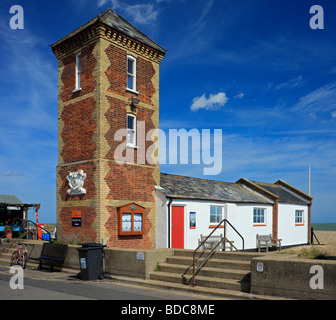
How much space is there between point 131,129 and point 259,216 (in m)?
12.8

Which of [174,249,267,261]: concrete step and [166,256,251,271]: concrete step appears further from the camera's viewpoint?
[174,249,267,261]: concrete step

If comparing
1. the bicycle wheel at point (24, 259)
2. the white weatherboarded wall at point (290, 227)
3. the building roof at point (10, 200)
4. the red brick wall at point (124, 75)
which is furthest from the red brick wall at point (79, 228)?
the white weatherboarded wall at point (290, 227)

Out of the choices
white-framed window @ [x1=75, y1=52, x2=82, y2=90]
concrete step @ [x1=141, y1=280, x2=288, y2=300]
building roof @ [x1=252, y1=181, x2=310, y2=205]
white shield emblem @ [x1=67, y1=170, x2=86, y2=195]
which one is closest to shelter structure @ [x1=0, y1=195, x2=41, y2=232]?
white shield emblem @ [x1=67, y1=170, x2=86, y2=195]

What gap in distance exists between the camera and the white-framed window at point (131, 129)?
664 inches

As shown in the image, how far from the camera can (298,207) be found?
29719 millimetres

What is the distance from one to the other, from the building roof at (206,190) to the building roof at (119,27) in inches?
285

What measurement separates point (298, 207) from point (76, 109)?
20.8 metres

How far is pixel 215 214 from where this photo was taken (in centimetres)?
2125

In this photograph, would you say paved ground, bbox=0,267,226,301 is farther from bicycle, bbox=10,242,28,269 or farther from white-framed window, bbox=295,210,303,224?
white-framed window, bbox=295,210,303,224

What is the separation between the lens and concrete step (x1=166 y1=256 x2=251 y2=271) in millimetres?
10884

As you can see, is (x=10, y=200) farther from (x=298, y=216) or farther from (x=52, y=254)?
(x=298, y=216)

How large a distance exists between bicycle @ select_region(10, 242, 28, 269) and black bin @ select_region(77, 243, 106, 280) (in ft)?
12.8
